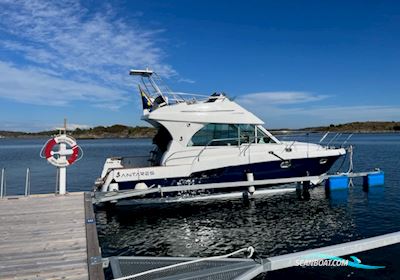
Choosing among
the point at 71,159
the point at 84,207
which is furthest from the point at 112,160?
the point at 84,207

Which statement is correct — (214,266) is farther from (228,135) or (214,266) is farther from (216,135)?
(228,135)

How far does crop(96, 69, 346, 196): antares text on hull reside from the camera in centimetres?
1364

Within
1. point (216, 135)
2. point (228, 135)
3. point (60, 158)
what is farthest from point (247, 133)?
point (60, 158)

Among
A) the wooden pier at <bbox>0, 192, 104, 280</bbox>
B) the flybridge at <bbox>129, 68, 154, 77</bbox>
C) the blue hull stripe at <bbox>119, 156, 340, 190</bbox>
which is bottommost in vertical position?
the wooden pier at <bbox>0, 192, 104, 280</bbox>

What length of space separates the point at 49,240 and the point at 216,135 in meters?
9.48

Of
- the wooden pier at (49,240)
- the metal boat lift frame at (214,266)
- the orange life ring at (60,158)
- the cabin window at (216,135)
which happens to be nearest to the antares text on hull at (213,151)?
the cabin window at (216,135)

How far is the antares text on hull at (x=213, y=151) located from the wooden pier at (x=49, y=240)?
466 centimetres

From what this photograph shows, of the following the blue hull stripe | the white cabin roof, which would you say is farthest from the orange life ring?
the white cabin roof

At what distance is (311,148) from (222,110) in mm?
4458

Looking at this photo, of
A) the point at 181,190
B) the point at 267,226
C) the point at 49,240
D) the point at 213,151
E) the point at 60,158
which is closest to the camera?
the point at 49,240

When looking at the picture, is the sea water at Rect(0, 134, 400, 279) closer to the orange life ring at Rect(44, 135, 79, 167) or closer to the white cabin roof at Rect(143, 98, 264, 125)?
the orange life ring at Rect(44, 135, 79, 167)

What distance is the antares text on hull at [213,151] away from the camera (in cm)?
1364

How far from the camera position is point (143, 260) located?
18.0 ft

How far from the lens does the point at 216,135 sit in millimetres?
14633
